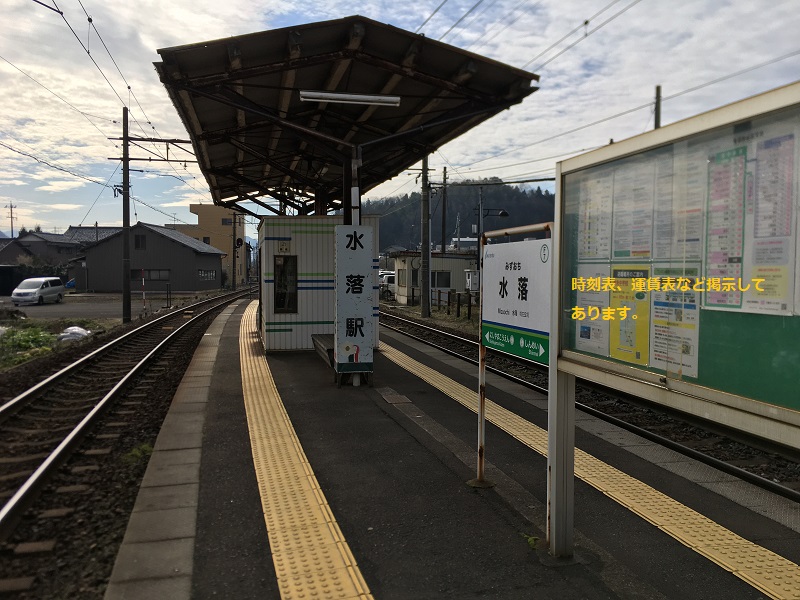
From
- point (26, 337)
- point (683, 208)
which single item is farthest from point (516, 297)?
point (26, 337)

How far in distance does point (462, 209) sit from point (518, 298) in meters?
120

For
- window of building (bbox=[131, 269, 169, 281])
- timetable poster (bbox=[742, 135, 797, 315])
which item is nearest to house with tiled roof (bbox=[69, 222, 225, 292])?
window of building (bbox=[131, 269, 169, 281])

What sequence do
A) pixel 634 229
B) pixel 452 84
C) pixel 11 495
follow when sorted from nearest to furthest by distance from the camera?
pixel 634 229
pixel 11 495
pixel 452 84

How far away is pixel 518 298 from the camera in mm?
4180

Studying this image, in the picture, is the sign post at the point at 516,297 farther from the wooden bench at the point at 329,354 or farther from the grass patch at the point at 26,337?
the grass patch at the point at 26,337

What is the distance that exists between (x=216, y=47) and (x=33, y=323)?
56.9 feet

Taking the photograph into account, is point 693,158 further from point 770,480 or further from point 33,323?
point 33,323

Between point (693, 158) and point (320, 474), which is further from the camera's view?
point (320, 474)

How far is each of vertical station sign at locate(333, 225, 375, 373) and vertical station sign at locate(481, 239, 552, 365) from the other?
4.60 meters

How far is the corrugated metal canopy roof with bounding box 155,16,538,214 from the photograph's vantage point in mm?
7633

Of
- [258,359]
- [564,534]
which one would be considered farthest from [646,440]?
[258,359]

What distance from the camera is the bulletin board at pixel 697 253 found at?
2299 mm

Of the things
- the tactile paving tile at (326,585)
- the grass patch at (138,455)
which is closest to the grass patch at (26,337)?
the grass patch at (138,455)

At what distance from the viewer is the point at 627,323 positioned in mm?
3137
